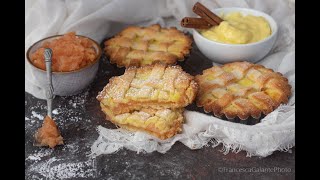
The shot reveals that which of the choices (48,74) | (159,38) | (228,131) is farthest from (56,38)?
(228,131)

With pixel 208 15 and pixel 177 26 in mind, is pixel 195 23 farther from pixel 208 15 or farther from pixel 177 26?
pixel 177 26

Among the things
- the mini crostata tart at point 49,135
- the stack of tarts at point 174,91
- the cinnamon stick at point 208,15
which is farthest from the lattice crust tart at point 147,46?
the mini crostata tart at point 49,135

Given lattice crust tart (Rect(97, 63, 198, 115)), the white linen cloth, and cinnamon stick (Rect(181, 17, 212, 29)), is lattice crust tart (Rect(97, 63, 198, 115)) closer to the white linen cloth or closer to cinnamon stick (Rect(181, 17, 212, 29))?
the white linen cloth

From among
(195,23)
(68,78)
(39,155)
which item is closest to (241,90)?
(195,23)

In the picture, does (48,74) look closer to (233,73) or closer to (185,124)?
(185,124)

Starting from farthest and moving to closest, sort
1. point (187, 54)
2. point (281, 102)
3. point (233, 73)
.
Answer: point (187, 54) < point (233, 73) < point (281, 102)
